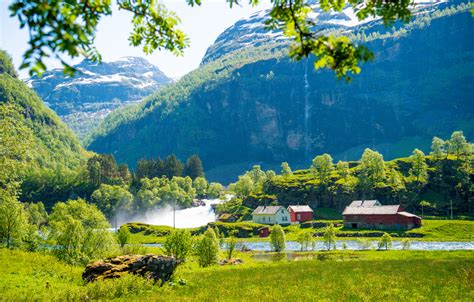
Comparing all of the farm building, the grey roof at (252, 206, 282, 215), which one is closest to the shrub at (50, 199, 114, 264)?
the farm building

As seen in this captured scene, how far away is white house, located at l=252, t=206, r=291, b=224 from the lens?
160500 mm

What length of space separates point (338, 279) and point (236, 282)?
8.36 metres

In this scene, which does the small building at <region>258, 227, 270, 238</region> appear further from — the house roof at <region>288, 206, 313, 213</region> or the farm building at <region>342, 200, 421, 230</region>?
the farm building at <region>342, 200, 421, 230</region>

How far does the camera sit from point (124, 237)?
88000mm

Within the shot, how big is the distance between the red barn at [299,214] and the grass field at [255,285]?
120 meters

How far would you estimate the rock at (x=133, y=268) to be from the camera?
30.5 metres

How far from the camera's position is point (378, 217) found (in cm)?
14000

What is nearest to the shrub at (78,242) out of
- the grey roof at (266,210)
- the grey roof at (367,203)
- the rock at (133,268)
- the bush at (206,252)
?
the bush at (206,252)

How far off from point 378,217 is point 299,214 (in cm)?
3115

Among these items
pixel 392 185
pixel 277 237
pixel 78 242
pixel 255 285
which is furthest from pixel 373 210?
pixel 255 285

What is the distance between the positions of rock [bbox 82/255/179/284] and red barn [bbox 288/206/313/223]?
13084 centimetres

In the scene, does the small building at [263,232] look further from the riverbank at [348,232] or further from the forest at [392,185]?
the forest at [392,185]

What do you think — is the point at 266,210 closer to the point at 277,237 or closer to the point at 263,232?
the point at 263,232

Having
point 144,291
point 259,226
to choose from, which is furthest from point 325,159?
point 144,291
